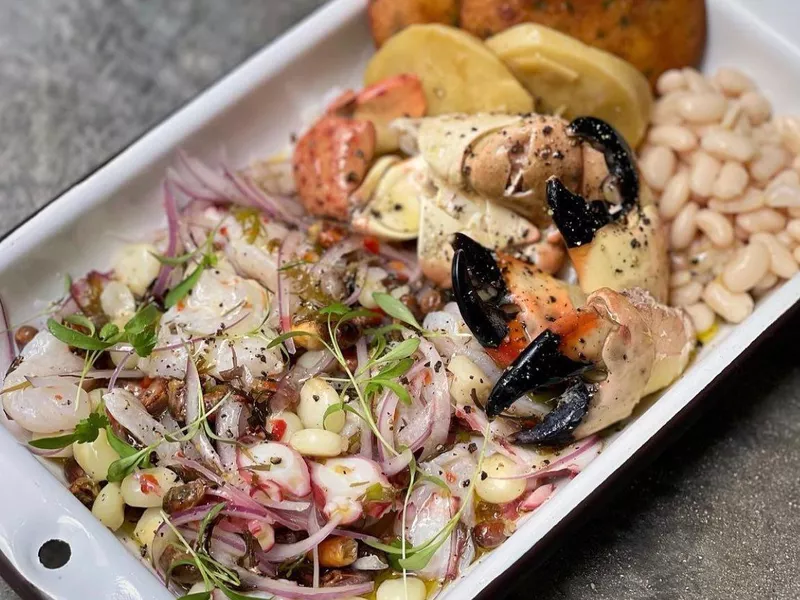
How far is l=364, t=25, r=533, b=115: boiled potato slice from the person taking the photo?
2764 millimetres

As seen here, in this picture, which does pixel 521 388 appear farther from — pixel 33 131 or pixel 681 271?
pixel 33 131

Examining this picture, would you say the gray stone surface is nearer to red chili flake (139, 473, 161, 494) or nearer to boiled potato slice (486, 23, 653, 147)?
red chili flake (139, 473, 161, 494)

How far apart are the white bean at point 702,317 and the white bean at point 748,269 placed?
0.30ft

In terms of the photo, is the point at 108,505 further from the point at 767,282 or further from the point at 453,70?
the point at 767,282

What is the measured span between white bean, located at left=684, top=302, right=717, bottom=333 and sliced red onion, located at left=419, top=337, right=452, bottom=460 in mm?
848

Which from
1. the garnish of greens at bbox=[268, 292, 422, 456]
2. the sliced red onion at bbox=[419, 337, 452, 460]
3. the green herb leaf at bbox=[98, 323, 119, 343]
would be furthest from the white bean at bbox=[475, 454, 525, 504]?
the green herb leaf at bbox=[98, 323, 119, 343]

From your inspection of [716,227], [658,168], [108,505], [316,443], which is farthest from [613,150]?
[108,505]

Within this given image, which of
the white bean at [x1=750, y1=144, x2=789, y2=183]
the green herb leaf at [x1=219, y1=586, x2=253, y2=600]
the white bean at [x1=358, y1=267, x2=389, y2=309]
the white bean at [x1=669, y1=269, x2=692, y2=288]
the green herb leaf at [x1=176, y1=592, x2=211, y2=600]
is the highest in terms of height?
the white bean at [x1=358, y1=267, x2=389, y2=309]

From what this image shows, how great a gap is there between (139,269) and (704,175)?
1736mm

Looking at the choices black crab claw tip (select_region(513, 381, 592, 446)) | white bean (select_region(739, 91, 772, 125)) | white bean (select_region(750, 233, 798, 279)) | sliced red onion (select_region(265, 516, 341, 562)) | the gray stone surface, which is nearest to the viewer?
sliced red onion (select_region(265, 516, 341, 562))

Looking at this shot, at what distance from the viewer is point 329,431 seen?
7.16ft

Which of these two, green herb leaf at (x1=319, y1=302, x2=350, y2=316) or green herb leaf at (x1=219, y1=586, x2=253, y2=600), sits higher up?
green herb leaf at (x1=319, y1=302, x2=350, y2=316)

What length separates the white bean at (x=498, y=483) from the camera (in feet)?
7.30

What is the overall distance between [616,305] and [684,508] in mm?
740
